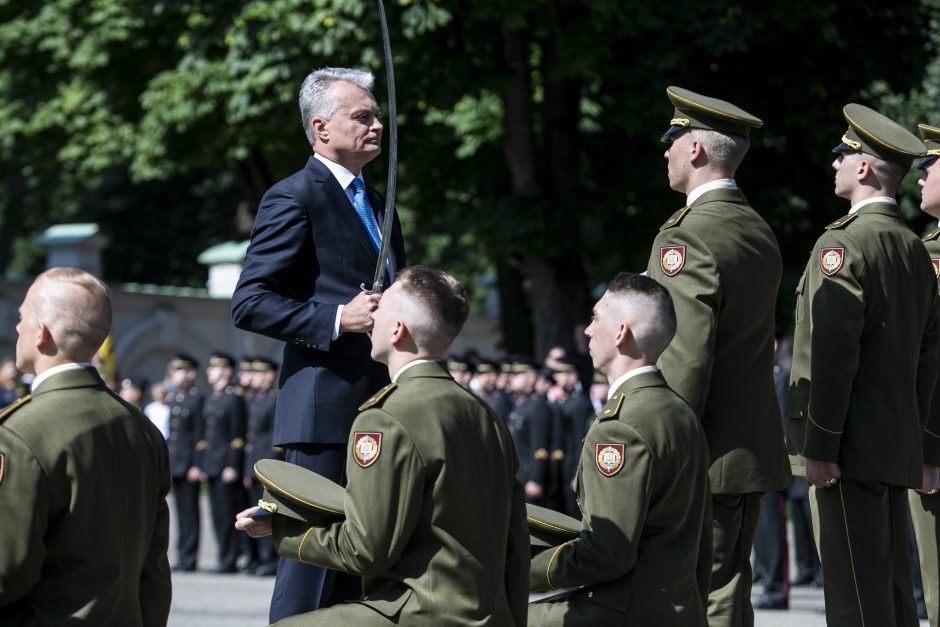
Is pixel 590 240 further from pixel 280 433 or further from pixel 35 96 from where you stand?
pixel 280 433

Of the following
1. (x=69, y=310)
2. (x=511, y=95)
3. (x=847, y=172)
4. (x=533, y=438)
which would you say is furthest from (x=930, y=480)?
(x=511, y=95)

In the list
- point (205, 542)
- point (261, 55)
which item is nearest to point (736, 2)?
point (261, 55)

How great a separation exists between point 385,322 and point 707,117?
164 centimetres

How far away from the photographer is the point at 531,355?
65.0 ft

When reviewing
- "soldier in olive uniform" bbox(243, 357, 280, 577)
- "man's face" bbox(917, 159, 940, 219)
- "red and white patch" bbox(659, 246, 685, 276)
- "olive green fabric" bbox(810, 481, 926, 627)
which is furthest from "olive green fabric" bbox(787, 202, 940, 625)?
"soldier in olive uniform" bbox(243, 357, 280, 577)

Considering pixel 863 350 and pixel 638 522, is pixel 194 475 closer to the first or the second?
pixel 863 350

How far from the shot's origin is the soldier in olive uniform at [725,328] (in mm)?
4977

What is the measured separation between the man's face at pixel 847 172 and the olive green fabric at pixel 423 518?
226cm

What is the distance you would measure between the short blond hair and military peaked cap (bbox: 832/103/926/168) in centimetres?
287

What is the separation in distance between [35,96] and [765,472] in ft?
59.3

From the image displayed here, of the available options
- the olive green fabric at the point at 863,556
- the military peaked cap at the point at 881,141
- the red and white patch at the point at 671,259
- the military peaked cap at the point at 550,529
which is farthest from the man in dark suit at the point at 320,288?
the military peaked cap at the point at 881,141

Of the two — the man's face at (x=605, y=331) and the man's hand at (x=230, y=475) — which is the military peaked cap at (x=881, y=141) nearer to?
the man's face at (x=605, y=331)

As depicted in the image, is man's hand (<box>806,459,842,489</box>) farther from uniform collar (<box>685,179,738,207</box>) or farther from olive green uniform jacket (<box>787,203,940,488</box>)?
uniform collar (<box>685,179,738,207</box>)

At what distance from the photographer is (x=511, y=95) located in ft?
55.6
